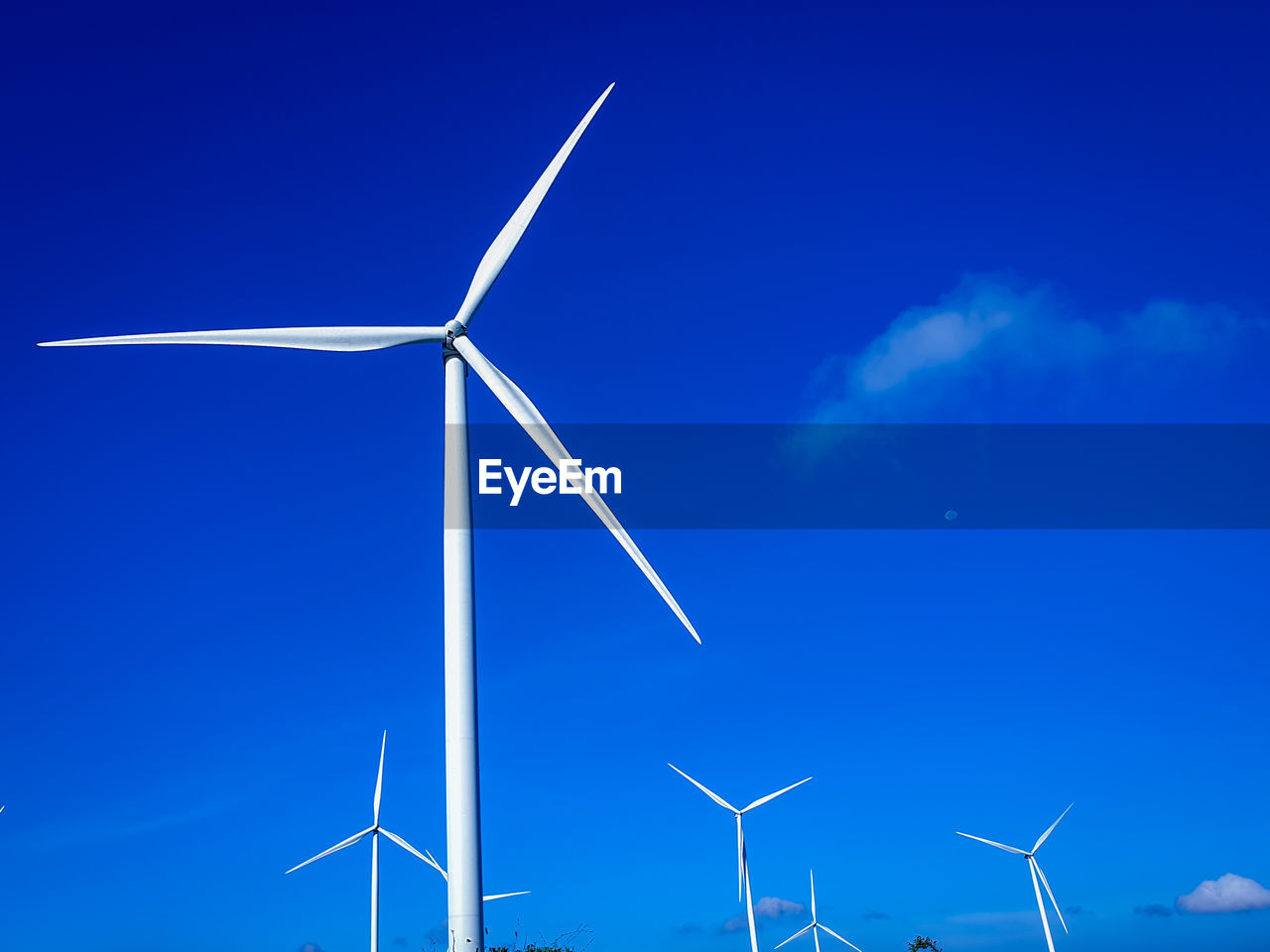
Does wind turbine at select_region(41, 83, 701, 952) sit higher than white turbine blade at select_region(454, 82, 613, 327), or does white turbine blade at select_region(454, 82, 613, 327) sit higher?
white turbine blade at select_region(454, 82, 613, 327)

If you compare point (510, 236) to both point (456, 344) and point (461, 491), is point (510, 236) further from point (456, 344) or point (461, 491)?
point (461, 491)

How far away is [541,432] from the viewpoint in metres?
34.7

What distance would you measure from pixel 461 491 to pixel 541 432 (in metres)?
6.72

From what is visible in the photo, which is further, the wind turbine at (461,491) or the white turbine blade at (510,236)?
the white turbine blade at (510,236)

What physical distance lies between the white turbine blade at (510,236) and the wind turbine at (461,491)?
0.12 feet

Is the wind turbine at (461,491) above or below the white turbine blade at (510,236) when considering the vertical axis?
below

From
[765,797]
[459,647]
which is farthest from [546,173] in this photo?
[765,797]

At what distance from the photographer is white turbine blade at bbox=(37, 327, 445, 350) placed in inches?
1312

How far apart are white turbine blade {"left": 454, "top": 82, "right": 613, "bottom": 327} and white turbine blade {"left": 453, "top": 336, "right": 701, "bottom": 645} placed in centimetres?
132

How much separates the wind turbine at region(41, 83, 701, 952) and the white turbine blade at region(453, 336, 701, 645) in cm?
→ 3

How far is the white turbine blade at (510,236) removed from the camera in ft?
116

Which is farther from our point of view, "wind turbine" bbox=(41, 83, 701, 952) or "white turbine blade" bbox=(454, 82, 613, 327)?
"white turbine blade" bbox=(454, 82, 613, 327)

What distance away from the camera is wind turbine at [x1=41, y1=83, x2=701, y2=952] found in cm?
2523

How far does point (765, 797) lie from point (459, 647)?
74.8 m
